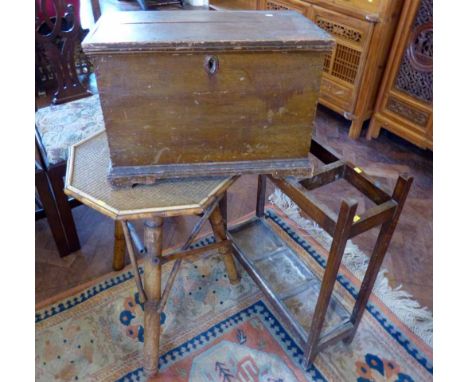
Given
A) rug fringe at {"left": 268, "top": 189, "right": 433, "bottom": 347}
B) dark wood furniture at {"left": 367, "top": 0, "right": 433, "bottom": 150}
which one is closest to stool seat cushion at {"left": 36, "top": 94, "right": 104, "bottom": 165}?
rug fringe at {"left": 268, "top": 189, "right": 433, "bottom": 347}

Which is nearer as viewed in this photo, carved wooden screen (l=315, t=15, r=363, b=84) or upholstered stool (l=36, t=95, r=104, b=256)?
upholstered stool (l=36, t=95, r=104, b=256)

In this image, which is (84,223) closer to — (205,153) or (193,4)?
(205,153)

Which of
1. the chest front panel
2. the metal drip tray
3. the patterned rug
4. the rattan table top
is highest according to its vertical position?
the chest front panel

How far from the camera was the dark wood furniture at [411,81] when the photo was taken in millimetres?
2031

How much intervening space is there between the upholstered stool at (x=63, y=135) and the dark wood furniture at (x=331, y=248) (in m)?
0.70

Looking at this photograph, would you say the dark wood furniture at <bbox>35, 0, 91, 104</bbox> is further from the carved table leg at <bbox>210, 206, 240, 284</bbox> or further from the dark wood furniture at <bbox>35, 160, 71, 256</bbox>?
the carved table leg at <bbox>210, 206, 240, 284</bbox>

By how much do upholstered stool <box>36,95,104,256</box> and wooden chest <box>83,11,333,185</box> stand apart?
0.58 meters

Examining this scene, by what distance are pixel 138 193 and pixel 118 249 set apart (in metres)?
0.62

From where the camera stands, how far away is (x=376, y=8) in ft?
6.87

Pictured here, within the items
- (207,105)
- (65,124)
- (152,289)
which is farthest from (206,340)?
(65,124)

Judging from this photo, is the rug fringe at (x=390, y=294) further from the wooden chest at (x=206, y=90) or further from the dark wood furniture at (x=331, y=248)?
the wooden chest at (x=206, y=90)

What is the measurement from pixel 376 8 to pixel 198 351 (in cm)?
189

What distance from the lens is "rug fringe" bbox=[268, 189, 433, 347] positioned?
1.46 m

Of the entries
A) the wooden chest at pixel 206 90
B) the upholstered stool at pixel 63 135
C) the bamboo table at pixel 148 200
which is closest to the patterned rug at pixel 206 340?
the bamboo table at pixel 148 200
